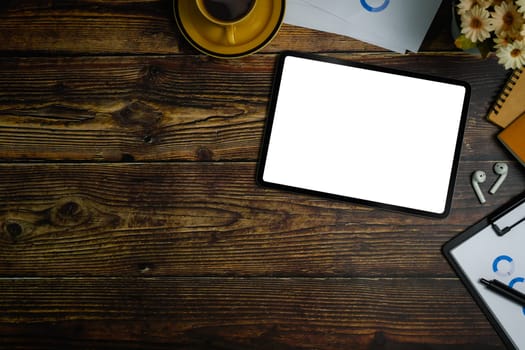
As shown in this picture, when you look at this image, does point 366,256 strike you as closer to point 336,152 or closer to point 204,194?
point 336,152

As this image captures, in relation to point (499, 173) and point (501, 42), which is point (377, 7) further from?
point (499, 173)

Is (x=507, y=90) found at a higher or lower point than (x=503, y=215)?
higher

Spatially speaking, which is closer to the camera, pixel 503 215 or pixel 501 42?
pixel 501 42

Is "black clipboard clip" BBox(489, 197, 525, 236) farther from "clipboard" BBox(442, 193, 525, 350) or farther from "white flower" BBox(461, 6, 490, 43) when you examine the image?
"white flower" BBox(461, 6, 490, 43)

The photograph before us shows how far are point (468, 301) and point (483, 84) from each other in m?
0.36

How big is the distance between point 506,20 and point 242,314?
60 cm

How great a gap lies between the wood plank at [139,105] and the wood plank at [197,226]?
3 centimetres

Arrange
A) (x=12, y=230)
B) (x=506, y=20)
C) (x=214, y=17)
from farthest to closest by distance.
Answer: (x=12, y=230) < (x=214, y=17) < (x=506, y=20)

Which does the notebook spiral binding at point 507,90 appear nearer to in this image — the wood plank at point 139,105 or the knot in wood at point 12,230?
the wood plank at point 139,105

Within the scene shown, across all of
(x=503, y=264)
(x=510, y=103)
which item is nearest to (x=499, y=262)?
(x=503, y=264)

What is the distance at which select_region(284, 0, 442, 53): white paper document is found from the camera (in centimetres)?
83

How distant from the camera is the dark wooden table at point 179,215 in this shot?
0.85m

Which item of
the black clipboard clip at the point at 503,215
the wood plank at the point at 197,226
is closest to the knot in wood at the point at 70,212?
the wood plank at the point at 197,226

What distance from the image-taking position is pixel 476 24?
667mm
